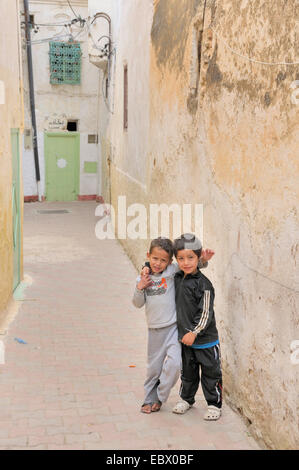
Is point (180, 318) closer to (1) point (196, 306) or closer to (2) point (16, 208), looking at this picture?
(1) point (196, 306)

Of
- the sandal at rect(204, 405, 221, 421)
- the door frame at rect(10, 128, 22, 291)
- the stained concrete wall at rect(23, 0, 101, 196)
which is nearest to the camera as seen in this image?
the sandal at rect(204, 405, 221, 421)

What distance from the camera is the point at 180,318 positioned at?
4.21 m

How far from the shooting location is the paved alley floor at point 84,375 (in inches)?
161

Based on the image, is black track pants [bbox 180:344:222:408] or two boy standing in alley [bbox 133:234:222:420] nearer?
two boy standing in alley [bbox 133:234:222:420]

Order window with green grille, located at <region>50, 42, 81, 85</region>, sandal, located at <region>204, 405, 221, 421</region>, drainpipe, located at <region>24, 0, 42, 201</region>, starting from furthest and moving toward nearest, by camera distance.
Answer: window with green grille, located at <region>50, 42, 81, 85</region>, drainpipe, located at <region>24, 0, 42, 201</region>, sandal, located at <region>204, 405, 221, 421</region>

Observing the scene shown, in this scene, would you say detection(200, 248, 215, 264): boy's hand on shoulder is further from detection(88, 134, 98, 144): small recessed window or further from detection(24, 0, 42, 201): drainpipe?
detection(88, 134, 98, 144): small recessed window

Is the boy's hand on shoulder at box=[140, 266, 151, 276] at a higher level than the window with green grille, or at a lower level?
lower

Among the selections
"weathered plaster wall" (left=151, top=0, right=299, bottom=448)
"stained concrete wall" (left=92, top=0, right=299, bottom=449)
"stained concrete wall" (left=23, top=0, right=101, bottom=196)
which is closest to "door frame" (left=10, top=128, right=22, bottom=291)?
"stained concrete wall" (left=92, top=0, right=299, bottom=449)

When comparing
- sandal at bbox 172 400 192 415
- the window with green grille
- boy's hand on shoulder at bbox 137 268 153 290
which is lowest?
sandal at bbox 172 400 192 415

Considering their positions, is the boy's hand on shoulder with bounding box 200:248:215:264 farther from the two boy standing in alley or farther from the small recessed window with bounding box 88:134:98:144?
the small recessed window with bounding box 88:134:98:144

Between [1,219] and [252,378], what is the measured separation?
13.1 feet

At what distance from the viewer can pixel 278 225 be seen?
362 cm

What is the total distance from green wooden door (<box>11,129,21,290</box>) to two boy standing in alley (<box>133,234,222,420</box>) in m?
4.23

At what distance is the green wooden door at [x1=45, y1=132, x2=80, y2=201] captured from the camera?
1895cm
